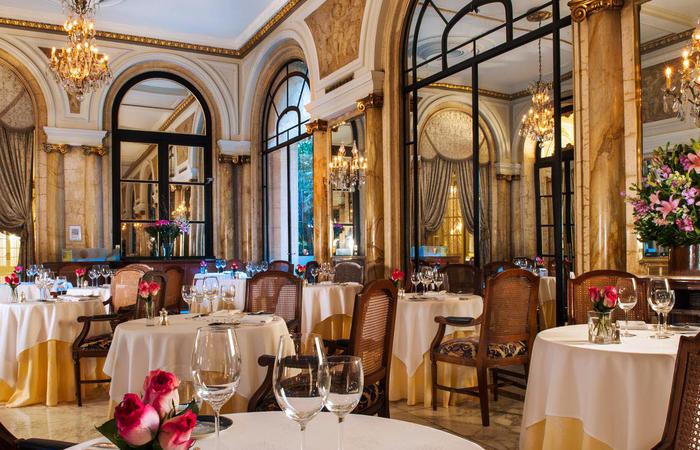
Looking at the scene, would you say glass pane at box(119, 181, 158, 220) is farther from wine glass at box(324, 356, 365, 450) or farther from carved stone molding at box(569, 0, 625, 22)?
wine glass at box(324, 356, 365, 450)

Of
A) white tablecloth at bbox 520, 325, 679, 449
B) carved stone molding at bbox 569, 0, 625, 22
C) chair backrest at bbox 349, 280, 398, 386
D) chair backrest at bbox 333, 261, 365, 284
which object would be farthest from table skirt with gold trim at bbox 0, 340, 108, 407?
carved stone molding at bbox 569, 0, 625, 22

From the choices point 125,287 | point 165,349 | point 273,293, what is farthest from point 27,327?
point 165,349

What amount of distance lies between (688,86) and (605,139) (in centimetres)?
84

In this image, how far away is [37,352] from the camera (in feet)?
17.3

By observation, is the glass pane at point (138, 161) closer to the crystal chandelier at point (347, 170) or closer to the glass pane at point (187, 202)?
the glass pane at point (187, 202)

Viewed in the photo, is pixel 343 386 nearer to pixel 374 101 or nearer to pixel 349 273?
pixel 349 273

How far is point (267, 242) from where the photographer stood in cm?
1263

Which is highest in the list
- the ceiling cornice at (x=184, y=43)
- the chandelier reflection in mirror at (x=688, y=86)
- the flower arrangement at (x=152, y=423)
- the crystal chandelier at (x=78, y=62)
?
the ceiling cornice at (x=184, y=43)

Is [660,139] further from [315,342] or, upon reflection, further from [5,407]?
[5,407]

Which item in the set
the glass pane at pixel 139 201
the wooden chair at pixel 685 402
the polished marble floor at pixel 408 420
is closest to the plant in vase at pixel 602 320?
the wooden chair at pixel 685 402

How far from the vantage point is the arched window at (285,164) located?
1161cm

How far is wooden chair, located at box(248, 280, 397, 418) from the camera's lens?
9.37ft

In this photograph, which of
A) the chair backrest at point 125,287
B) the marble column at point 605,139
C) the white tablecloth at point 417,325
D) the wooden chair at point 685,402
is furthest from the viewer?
the chair backrest at point 125,287

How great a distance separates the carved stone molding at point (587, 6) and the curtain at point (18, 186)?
33.6 feet
